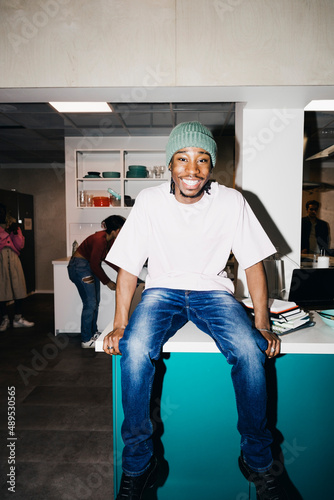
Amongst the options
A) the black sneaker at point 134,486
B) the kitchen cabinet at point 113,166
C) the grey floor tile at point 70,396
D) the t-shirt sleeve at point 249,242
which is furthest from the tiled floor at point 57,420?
the kitchen cabinet at point 113,166

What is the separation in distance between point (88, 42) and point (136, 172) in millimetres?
3074

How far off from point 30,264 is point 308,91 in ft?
20.0

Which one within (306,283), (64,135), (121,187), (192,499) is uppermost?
(64,135)

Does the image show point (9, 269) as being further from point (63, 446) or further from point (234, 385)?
point (234, 385)

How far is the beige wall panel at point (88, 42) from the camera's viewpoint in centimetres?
162

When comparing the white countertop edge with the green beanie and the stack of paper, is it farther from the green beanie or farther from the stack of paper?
the green beanie

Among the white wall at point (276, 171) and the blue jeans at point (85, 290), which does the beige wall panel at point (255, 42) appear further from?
the blue jeans at point (85, 290)

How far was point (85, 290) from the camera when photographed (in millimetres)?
3523

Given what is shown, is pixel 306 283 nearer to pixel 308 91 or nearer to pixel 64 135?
pixel 308 91

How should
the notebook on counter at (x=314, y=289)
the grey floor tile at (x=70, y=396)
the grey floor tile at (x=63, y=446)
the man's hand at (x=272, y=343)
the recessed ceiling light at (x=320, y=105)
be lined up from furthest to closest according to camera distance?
the grey floor tile at (x=70, y=396) < the recessed ceiling light at (x=320, y=105) < the grey floor tile at (x=63, y=446) < the notebook on counter at (x=314, y=289) < the man's hand at (x=272, y=343)

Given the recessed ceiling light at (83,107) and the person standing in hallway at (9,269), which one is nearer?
the recessed ceiling light at (83,107)

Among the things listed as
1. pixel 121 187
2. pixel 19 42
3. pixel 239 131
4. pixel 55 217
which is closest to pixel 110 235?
pixel 121 187

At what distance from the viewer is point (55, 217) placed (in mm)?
6812

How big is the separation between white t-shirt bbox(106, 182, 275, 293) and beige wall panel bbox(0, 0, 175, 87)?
27.9 inches
